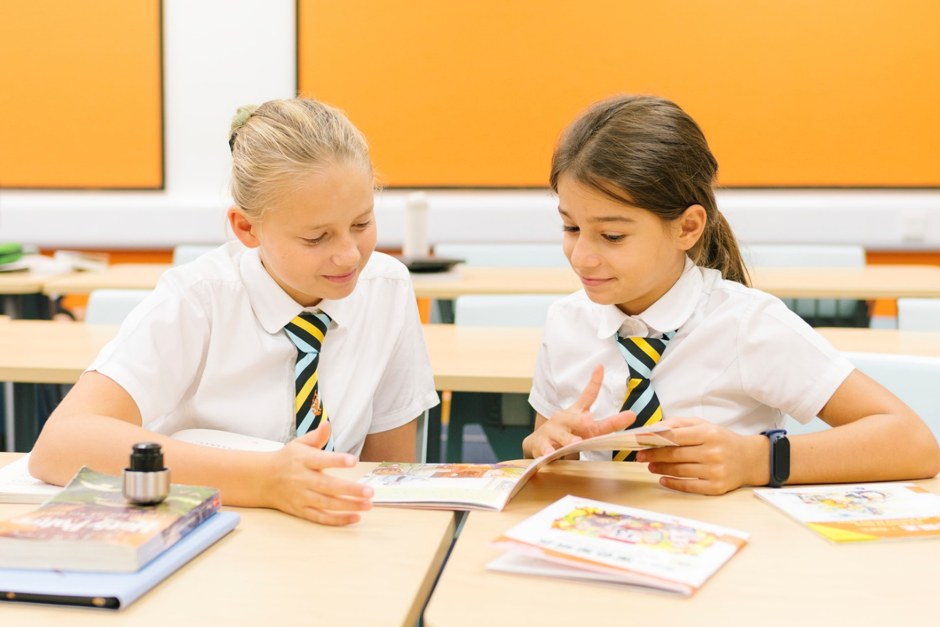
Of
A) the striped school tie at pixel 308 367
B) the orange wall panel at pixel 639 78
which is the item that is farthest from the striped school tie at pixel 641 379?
the orange wall panel at pixel 639 78

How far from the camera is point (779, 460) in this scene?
1140 mm

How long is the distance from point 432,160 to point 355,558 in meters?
3.44

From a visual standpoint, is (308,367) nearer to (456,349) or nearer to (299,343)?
(299,343)

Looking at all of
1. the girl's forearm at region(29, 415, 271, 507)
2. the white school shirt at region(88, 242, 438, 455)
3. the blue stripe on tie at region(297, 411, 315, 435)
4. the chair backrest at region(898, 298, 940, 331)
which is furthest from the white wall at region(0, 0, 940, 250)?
the girl's forearm at region(29, 415, 271, 507)

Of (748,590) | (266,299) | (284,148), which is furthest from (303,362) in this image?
(748,590)

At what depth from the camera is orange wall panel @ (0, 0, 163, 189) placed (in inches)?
165

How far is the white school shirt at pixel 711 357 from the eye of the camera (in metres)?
1.29

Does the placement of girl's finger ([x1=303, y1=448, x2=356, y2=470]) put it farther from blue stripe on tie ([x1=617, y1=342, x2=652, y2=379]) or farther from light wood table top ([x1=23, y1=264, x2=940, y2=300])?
light wood table top ([x1=23, y1=264, x2=940, y2=300])

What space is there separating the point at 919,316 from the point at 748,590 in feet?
5.62

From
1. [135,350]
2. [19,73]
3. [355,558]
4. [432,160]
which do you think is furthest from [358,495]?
[19,73]

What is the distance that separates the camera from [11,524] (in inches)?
33.9

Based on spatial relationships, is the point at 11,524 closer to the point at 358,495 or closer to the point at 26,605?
the point at 26,605

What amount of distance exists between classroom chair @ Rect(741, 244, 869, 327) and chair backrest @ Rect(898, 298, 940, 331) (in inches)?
38.2

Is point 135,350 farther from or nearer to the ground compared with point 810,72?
nearer to the ground
